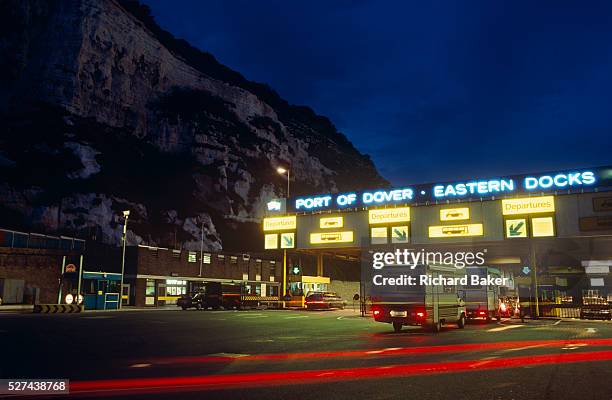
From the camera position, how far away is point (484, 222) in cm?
4325

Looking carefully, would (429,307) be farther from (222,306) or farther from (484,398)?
(222,306)

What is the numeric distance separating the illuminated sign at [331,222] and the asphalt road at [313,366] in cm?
3249

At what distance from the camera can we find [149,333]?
19141 mm

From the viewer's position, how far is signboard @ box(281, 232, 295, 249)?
173 ft

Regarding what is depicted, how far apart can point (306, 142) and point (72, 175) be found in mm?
83090

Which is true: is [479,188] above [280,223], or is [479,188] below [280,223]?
above

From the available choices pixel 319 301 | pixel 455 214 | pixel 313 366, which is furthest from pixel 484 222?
pixel 313 366

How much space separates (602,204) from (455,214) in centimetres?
1107

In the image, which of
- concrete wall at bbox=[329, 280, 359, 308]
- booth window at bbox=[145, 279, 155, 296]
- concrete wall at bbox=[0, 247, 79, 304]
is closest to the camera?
concrete wall at bbox=[0, 247, 79, 304]

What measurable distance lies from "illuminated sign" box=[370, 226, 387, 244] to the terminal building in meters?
0.10

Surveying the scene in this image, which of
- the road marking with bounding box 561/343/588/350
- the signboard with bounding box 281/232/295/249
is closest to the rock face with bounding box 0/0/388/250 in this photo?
the signboard with bounding box 281/232/295/249

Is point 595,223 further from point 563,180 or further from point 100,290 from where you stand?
point 100,290

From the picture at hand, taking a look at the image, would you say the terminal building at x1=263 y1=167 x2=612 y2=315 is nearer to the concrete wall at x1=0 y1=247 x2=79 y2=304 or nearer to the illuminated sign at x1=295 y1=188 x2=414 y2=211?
the illuminated sign at x1=295 y1=188 x2=414 y2=211

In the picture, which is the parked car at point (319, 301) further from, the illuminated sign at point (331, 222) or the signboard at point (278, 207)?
the signboard at point (278, 207)
